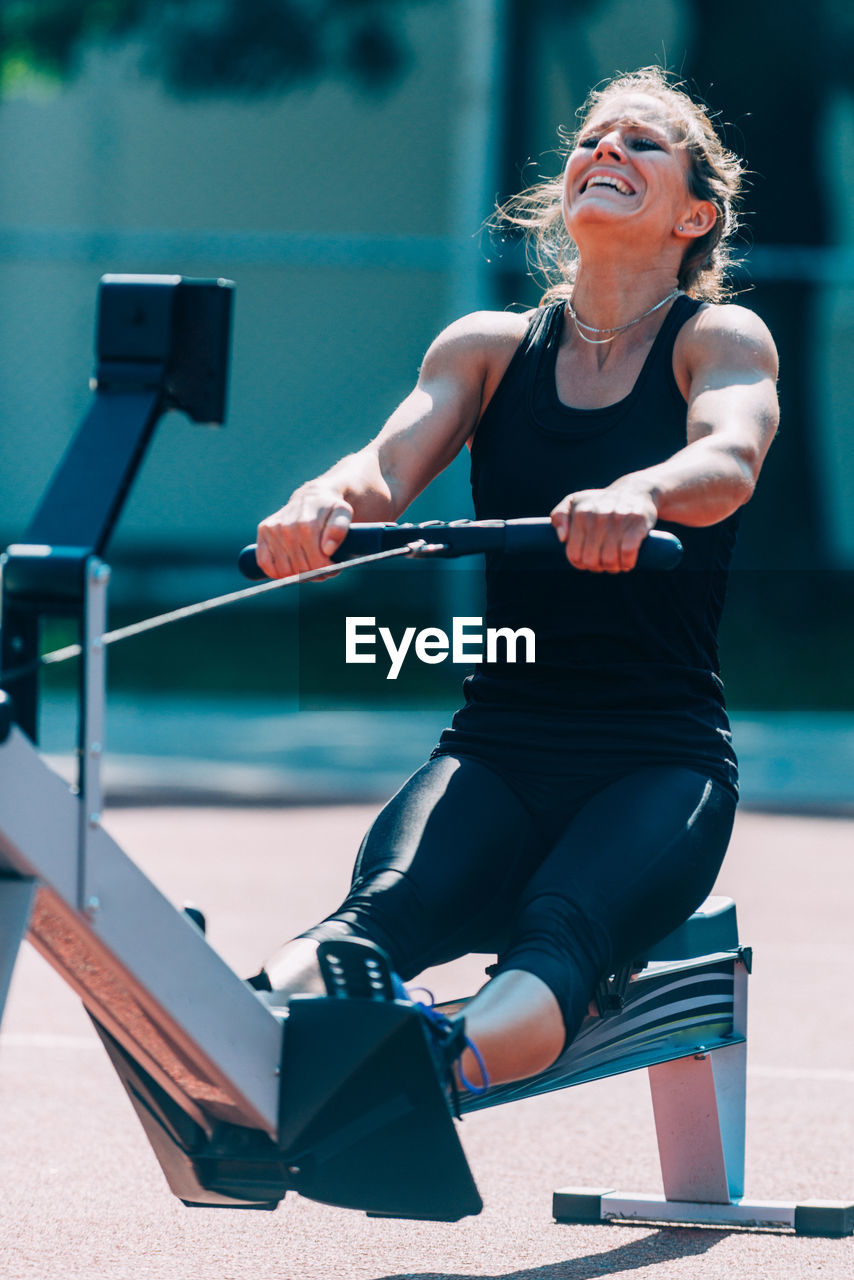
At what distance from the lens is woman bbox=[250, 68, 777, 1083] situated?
2.56 meters

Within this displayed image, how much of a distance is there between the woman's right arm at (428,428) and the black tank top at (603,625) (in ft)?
0.34

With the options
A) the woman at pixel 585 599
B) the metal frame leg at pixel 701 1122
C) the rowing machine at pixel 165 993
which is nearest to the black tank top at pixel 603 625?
the woman at pixel 585 599

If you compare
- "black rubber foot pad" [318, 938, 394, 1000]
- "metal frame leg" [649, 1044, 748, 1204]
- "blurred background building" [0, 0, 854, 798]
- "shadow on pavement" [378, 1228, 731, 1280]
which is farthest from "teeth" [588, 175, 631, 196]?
"blurred background building" [0, 0, 854, 798]

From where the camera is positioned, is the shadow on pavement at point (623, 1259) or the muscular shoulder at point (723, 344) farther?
Result: the shadow on pavement at point (623, 1259)

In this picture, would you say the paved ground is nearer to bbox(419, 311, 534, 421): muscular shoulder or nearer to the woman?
the woman

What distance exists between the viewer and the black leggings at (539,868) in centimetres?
256

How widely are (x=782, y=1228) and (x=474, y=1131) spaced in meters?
0.89

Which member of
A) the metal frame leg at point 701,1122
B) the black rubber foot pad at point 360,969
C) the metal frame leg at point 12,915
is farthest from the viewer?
the metal frame leg at point 701,1122

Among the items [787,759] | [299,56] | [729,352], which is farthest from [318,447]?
[729,352]

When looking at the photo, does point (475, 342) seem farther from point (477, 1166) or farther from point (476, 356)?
point (477, 1166)

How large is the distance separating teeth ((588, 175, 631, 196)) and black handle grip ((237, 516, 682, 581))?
0.78 metres

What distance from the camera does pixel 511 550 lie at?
7.81 ft

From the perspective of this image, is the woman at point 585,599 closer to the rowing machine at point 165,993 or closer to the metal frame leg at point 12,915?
the rowing machine at point 165,993

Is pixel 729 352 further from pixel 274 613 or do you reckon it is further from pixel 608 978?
pixel 274 613
